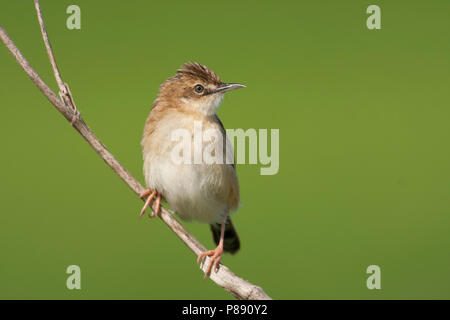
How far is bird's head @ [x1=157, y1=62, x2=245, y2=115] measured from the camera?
4.64 meters

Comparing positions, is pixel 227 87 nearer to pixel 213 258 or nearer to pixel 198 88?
pixel 198 88

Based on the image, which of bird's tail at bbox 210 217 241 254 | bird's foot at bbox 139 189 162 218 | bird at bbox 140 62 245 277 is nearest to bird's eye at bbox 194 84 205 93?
bird at bbox 140 62 245 277

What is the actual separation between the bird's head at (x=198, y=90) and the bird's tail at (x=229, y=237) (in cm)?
135

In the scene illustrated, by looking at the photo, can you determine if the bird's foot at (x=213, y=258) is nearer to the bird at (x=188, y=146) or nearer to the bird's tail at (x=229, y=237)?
the bird at (x=188, y=146)

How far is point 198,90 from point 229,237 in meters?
1.64

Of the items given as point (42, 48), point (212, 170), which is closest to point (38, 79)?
point (212, 170)

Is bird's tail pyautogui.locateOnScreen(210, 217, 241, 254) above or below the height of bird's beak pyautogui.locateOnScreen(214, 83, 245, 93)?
below

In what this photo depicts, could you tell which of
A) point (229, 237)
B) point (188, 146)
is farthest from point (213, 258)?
point (229, 237)

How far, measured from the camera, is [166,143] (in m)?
4.54

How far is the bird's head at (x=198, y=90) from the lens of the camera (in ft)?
15.2

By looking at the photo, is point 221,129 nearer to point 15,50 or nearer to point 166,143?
point 166,143

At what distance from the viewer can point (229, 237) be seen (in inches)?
221

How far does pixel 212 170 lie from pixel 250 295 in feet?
5.12

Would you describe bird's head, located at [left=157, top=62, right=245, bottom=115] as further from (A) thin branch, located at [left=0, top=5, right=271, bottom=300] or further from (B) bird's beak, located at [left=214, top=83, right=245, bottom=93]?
(A) thin branch, located at [left=0, top=5, right=271, bottom=300]
